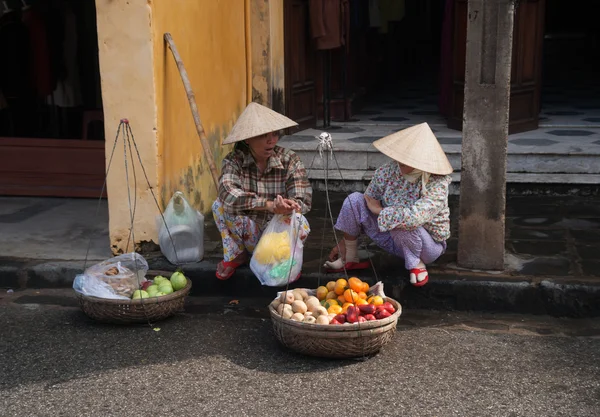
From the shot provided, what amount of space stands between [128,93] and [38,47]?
2923 millimetres

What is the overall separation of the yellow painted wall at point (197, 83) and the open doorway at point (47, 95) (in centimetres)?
149

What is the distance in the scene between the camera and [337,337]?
4398 mm

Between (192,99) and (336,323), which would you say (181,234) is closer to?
(192,99)

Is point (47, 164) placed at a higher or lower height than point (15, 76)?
lower

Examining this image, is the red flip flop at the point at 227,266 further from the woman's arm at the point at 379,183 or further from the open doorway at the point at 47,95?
the open doorway at the point at 47,95

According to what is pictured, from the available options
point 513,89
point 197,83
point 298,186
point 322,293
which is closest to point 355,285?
point 322,293

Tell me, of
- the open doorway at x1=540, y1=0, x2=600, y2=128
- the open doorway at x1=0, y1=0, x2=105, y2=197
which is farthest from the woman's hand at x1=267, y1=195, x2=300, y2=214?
the open doorway at x1=540, y1=0, x2=600, y2=128

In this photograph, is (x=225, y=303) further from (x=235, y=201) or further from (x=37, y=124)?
(x=37, y=124)

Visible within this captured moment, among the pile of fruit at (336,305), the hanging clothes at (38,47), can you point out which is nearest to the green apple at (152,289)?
the pile of fruit at (336,305)

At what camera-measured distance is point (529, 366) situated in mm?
4430

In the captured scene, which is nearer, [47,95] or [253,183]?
[253,183]

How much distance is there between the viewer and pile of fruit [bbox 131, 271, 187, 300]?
5072 mm

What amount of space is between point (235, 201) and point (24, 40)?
424 centimetres

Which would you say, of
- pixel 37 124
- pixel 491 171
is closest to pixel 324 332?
pixel 491 171
